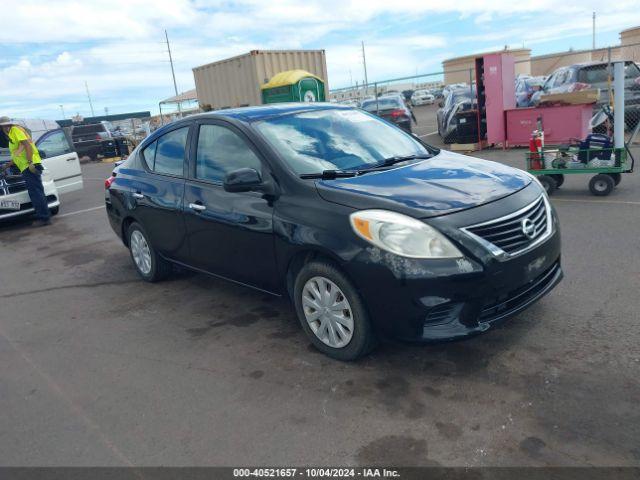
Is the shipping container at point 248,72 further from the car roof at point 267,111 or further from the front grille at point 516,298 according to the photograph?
the front grille at point 516,298

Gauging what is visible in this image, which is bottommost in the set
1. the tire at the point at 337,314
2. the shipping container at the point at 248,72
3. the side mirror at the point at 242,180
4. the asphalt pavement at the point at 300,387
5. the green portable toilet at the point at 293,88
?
the asphalt pavement at the point at 300,387

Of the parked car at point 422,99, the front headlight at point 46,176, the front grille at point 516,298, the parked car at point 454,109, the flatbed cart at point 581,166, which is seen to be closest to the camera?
the front grille at point 516,298

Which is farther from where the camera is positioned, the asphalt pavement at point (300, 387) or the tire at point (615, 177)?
the tire at point (615, 177)

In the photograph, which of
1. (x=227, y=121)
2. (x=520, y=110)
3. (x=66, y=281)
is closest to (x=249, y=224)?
(x=227, y=121)

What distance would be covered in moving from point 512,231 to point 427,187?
589mm

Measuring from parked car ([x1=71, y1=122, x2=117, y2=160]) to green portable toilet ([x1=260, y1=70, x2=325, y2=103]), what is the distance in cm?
1246

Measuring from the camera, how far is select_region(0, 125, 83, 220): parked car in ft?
30.9

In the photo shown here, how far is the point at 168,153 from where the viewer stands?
5.12 metres

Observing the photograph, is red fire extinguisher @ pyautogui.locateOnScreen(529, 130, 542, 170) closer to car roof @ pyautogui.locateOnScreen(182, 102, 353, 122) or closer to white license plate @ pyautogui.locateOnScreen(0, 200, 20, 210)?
car roof @ pyautogui.locateOnScreen(182, 102, 353, 122)

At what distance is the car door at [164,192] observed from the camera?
489 centimetres

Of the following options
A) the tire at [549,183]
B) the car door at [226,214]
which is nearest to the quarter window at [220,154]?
the car door at [226,214]

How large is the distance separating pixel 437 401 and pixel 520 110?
1100cm

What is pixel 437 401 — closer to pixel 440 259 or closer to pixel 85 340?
pixel 440 259

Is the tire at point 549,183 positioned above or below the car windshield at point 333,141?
below
